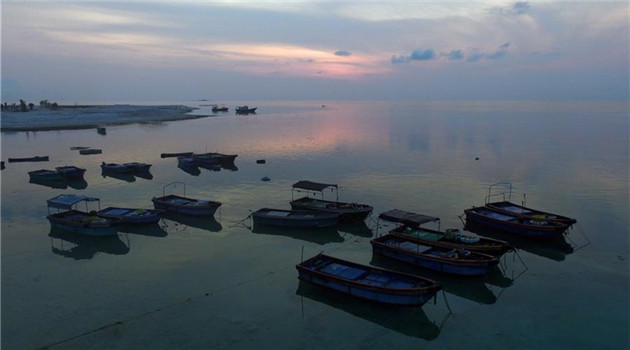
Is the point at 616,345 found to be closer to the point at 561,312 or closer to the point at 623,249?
the point at 561,312

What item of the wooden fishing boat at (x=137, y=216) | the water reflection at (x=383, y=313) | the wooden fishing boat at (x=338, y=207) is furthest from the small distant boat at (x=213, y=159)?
the water reflection at (x=383, y=313)

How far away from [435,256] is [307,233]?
9377 millimetres

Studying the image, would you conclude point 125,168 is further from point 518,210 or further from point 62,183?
point 518,210

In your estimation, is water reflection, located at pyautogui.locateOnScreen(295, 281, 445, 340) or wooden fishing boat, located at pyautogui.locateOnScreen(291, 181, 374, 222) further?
wooden fishing boat, located at pyautogui.locateOnScreen(291, 181, 374, 222)

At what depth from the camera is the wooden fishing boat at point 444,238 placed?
23078mm

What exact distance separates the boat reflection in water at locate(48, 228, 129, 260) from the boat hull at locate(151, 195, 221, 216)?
17.7ft

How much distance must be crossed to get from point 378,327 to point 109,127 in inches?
4056

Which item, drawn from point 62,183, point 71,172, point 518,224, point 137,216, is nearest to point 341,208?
point 518,224

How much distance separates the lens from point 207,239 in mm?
27359

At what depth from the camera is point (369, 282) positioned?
63.3 ft

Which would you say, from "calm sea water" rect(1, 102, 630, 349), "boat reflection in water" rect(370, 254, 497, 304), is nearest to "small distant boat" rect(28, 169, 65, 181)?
"calm sea water" rect(1, 102, 630, 349)

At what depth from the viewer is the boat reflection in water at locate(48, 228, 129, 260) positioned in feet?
81.9

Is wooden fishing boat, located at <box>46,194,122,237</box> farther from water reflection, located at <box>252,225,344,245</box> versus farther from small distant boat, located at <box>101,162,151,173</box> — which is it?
small distant boat, located at <box>101,162,151,173</box>

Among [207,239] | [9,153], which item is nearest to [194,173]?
[207,239]
